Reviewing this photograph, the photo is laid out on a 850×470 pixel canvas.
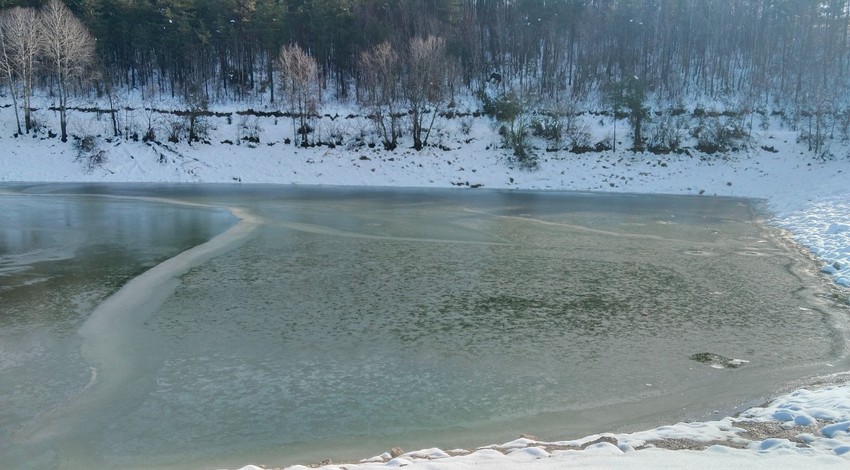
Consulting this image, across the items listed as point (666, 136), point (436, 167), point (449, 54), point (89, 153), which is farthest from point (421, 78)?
point (89, 153)

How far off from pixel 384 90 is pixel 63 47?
84.4ft

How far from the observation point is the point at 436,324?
39.4 ft

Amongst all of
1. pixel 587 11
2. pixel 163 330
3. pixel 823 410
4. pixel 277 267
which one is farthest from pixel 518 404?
pixel 587 11

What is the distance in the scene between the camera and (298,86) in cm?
5112

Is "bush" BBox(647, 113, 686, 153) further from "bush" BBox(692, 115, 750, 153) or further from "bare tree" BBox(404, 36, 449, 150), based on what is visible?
"bare tree" BBox(404, 36, 449, 150)

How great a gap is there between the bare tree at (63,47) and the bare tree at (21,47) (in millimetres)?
901

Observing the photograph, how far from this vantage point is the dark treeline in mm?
61250

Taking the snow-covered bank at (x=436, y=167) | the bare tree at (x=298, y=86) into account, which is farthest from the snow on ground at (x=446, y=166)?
the bare tree at (x=298, y=86)

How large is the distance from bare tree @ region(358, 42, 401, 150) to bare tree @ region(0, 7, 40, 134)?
25.8 m

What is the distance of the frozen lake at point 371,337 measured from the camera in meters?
7.71

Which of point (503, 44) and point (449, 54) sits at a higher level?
point (503, 44)

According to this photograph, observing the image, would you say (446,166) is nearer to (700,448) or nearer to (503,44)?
(503,44)

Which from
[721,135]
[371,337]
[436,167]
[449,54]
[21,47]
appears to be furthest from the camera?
[449,54]

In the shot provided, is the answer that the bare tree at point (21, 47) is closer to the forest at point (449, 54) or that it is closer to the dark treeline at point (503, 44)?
the forest at point (449, 54)
